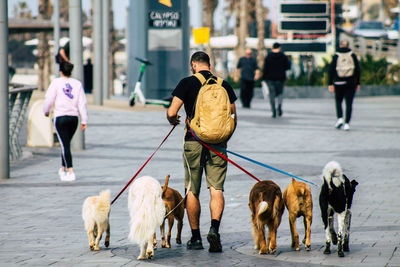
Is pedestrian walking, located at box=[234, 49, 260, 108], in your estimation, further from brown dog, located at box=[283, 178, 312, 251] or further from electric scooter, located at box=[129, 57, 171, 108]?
brown dog, located at box=[283, 178, 312, 251]

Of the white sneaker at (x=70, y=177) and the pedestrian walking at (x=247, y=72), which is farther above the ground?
the pedestrian walking at (x=247, y=72)

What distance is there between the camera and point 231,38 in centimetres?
4906

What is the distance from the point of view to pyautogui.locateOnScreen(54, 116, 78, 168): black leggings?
1099 centimetres

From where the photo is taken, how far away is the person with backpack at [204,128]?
21.9 feet

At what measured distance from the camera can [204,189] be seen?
34.5 ft

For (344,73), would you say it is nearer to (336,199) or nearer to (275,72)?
(275,72)

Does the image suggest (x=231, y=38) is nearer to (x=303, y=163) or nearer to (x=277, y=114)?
(x=277, y=114)

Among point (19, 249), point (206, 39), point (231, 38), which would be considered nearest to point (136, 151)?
point (19, 249)

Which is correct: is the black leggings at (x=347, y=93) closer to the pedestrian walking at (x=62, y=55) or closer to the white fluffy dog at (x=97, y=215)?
the pedestrian walking at (x=62, y=55)

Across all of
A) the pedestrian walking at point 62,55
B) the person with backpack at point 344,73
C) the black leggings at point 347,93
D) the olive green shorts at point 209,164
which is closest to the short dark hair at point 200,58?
the olive green shorts at point 209,164

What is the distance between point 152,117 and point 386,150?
27.5 feet

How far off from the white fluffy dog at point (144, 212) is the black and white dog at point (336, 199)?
1.23 metres

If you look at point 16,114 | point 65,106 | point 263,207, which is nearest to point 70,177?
point 65,106

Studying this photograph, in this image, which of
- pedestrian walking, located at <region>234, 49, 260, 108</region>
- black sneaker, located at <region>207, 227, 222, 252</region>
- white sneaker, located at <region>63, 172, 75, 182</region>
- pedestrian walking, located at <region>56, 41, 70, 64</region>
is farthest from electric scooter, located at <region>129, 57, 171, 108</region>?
black sneaker, located at <region>207, 227, 222, 252</region>
